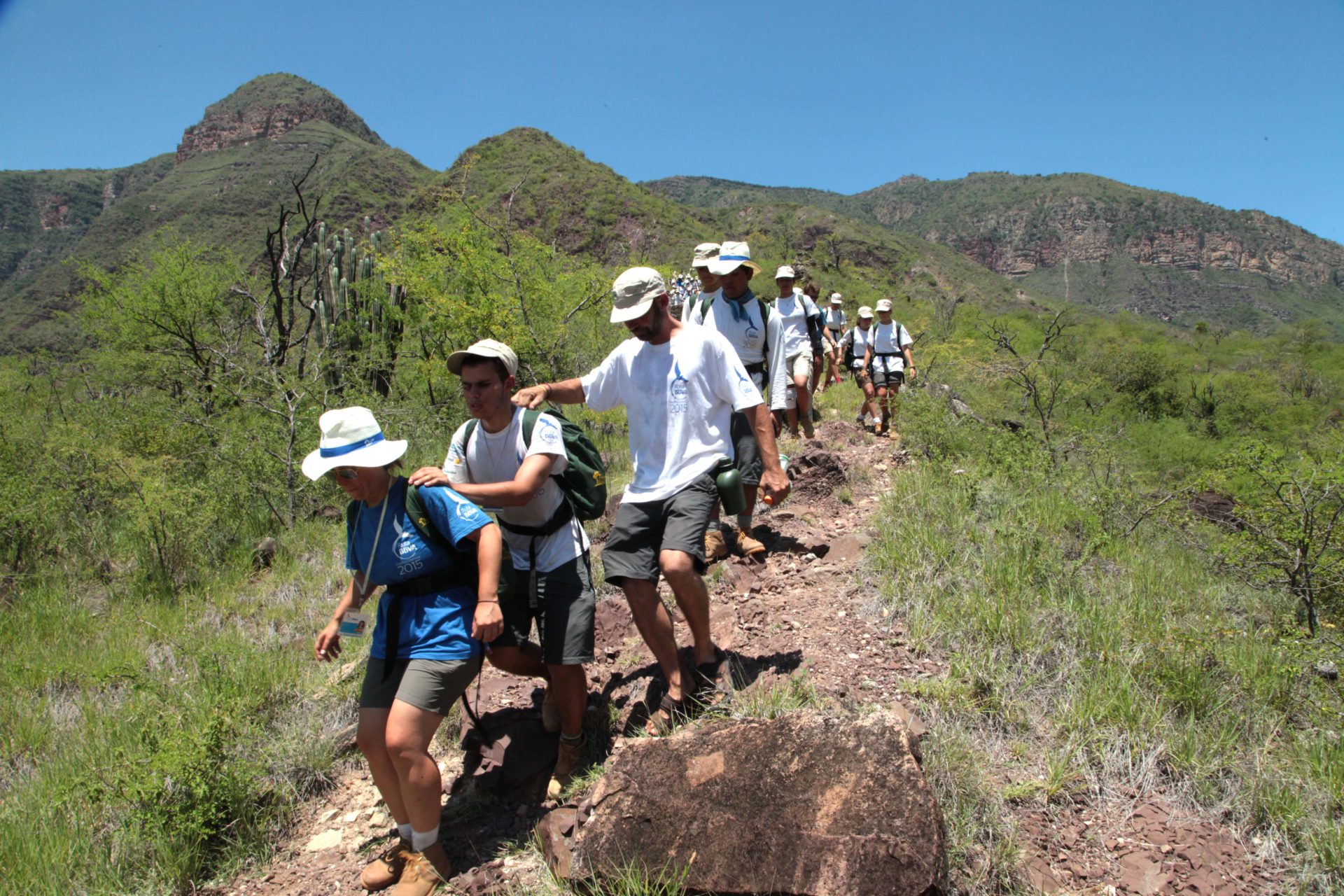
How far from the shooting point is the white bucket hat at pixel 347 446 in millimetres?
2711

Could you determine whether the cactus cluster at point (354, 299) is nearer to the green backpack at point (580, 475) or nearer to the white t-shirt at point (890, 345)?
the white t-shirt at point (890, 345)

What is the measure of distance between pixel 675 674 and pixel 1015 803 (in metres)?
1.38

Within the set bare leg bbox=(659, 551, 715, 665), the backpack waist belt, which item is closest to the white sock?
the backpack waist belt

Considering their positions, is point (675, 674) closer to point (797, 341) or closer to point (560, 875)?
point (560, 875)

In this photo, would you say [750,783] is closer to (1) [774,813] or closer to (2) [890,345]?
(1) [774,813]

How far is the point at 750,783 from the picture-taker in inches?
94.2

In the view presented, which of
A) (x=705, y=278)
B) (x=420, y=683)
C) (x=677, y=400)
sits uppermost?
(x=705, y=278)

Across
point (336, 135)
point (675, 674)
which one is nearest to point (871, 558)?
point (675, 674)

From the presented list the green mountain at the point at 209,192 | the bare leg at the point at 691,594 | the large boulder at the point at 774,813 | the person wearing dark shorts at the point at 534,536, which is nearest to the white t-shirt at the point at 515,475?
the person wearing dark shorts at the point at 534,536

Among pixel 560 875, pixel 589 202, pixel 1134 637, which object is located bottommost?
pixel 560 875

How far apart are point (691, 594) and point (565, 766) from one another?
93 centimetres

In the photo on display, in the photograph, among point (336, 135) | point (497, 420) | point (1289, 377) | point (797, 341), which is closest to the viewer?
point (497, 420)

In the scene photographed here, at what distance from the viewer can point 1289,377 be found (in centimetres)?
2538

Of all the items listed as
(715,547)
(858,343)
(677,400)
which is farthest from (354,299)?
(677,400)
